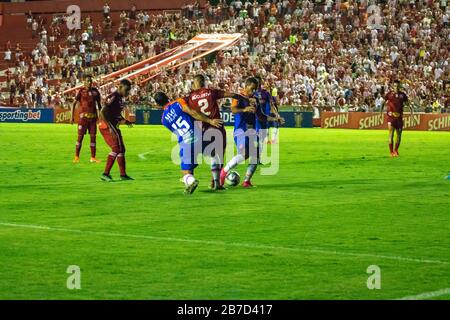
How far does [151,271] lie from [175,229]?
3008 millimetres

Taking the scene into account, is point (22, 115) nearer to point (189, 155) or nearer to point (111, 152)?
point (111, 152)

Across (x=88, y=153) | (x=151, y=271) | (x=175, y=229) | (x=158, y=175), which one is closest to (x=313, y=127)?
(x=88, y=153)

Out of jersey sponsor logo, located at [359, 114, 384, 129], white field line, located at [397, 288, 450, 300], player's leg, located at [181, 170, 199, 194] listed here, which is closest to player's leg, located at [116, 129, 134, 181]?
player's leg, located at [181, 170, 199, 194]

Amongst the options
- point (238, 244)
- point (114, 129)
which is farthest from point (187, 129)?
point (238, 244)

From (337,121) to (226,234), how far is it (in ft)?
123

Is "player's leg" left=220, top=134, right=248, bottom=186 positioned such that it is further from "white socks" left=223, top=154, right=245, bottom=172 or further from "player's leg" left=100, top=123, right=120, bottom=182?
"player's leg" left=100, top=123, right=120, bottom=182

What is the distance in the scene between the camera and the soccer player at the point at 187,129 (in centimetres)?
1662

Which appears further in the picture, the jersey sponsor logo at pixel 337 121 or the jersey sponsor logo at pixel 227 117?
the jersey sponsor logo at pixel 227 117

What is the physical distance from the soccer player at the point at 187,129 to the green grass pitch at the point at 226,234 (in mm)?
462

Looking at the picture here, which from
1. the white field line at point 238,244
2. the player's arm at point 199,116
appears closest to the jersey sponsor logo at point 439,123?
the player's arm at point 199,116

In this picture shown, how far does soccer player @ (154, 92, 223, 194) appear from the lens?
1662 cm

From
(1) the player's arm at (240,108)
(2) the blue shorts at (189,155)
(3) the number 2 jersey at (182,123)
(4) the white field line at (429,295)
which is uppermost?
(1) the player's arm at (240,108)

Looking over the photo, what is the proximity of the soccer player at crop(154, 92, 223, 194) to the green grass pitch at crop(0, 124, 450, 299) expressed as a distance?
1.52 feet

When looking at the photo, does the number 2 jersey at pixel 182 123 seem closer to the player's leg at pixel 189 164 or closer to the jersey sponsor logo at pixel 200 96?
the player's leg at pixel 189 164
